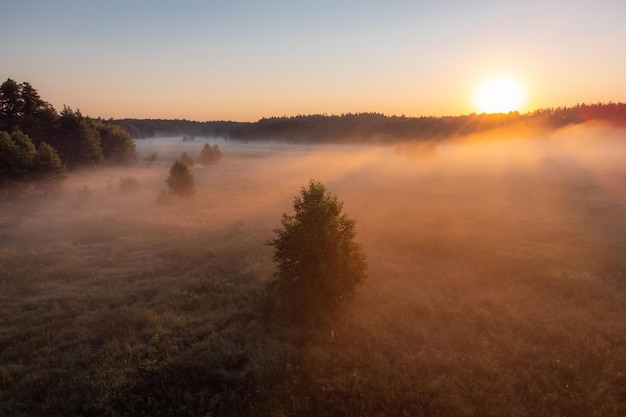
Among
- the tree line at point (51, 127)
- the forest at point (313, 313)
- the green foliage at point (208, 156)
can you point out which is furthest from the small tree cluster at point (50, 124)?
the green foliage at point (208, 156)

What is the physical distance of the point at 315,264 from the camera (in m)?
16.4

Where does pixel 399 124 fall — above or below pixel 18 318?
above

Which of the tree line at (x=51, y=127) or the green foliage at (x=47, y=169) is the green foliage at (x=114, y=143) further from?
the green foliage at (x=47, y=169)

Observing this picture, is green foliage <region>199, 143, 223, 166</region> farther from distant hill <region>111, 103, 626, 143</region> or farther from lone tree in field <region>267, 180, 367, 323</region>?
lone tree in field <region>267, 180, 367, 323</region>

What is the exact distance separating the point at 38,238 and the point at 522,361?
3375cm

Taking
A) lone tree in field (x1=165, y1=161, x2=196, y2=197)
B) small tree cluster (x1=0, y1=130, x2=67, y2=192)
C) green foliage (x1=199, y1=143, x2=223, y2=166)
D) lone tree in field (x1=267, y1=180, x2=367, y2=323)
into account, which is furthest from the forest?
green foliage (x1=199, y1=143, x2=223, y2=166)

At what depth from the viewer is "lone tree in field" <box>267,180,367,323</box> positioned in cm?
1628

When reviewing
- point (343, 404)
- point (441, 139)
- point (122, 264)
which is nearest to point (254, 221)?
point (122, 264)

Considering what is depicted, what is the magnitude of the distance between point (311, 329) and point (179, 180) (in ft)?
117

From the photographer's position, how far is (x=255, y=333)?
14.9 meters

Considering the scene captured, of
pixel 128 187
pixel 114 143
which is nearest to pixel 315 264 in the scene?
pixel 128 187

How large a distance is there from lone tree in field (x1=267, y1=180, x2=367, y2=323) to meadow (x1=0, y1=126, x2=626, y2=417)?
3.31ft

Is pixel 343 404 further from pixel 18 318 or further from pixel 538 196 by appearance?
pixel 538 196

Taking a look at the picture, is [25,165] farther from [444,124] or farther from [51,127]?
[444,124]
